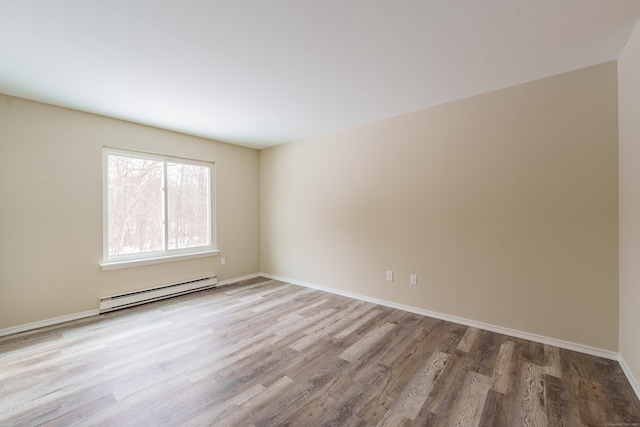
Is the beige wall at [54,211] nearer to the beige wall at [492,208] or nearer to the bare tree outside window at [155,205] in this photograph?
the bare tree outside window at [155,205]

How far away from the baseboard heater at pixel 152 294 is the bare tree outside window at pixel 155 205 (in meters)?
0.51

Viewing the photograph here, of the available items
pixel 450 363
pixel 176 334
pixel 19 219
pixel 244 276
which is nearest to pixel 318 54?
pixel 450 363

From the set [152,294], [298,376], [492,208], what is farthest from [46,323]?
[492,208]

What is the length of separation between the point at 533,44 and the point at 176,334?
3994mm

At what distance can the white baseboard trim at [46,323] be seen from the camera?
2708mm

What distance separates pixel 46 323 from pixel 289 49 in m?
3.82

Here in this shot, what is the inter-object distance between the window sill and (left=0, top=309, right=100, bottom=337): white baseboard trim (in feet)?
1.78

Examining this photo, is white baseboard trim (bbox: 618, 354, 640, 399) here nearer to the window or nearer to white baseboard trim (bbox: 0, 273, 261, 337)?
the window

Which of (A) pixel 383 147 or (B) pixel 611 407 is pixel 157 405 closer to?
(B) pixel 611 407

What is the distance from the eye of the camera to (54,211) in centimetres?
295

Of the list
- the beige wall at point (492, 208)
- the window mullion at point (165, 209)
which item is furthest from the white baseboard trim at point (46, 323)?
the beige wall at point (492, 208)

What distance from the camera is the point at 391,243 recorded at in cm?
342

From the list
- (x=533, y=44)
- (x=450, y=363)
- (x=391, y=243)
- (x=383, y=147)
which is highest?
(x=533, y=44)

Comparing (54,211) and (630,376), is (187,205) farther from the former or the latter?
(630,376)
